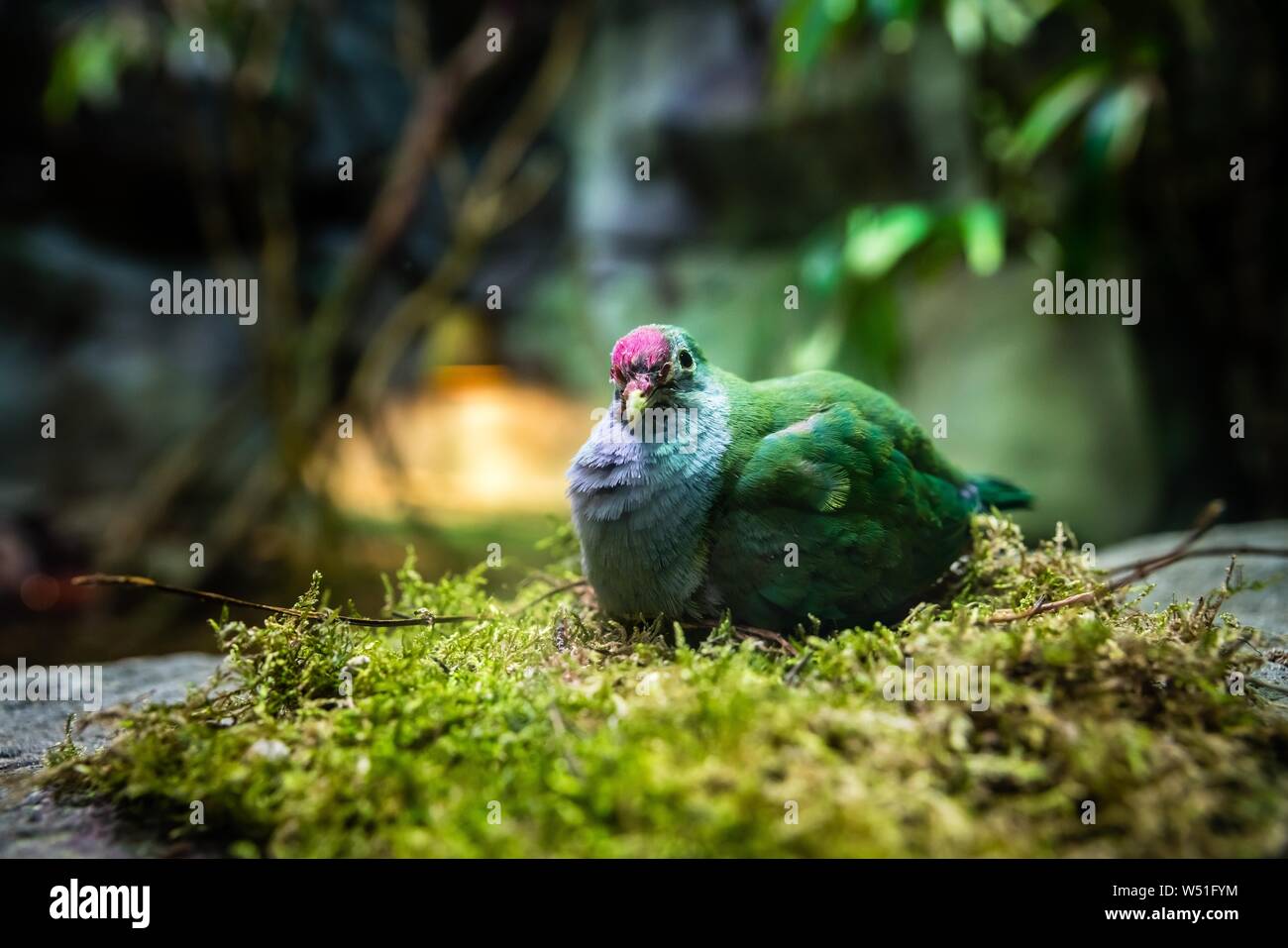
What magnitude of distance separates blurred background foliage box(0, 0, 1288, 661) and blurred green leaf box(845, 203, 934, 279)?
3cm

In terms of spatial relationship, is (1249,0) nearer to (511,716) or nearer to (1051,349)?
(1051,349)

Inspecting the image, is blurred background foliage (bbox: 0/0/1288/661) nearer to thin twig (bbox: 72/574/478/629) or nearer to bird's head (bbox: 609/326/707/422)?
thin twig (bbox: 72/574/478/629)

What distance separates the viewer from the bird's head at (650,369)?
2600 millimetres

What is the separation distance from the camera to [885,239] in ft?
17.6

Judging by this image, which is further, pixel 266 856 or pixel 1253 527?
pixel 1253 527

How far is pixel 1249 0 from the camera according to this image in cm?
534

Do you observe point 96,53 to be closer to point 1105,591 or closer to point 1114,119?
point 1114,119

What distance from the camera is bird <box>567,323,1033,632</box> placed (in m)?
2.51

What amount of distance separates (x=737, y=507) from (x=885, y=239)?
3.46 meters

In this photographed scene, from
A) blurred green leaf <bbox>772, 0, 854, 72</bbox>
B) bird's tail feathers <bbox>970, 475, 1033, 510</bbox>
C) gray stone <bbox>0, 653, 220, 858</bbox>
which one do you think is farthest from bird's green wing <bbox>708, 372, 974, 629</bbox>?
blurred green leaf <bbox>772, 0, 854, 72</bbox>

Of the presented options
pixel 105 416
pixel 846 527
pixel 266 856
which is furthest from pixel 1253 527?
pixel 105 416

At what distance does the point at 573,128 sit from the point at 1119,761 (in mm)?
9485

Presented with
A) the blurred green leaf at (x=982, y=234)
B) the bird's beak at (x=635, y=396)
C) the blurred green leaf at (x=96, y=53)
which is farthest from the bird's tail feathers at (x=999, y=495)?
the blurred green leaf at (x=96, y=53)
